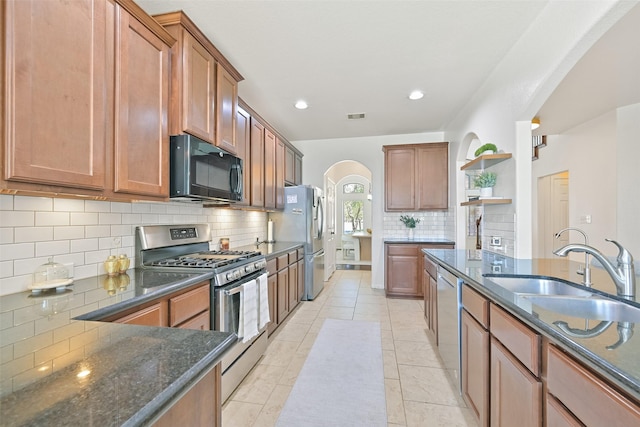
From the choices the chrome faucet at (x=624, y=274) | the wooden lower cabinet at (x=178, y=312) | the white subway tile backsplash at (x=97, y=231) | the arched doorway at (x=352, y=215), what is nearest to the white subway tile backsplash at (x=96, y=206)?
the white subway tile backsplash at (x=97, y=231)

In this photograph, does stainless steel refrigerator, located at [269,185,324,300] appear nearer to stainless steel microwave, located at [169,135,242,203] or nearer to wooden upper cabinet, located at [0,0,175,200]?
stainless steel microwave, located at [169,135,242,203]

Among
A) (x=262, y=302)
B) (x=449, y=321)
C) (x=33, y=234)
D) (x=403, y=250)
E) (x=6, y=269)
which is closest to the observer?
(x=6, y=269)

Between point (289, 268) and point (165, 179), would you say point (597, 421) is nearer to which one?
point (165, 179)

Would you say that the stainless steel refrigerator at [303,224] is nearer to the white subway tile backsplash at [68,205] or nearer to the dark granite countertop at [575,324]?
the dark granite countertop at [575,324]

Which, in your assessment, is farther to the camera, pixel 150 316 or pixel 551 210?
pixel 551 210

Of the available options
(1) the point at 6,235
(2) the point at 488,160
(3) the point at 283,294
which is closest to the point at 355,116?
(2) the point at 488,160

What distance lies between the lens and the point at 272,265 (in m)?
2.93

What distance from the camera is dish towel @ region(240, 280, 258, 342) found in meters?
2.08

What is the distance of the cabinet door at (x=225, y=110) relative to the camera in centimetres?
222

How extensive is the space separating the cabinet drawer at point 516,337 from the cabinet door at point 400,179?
10.7 feet

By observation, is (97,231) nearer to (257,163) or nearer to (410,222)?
(257,163)

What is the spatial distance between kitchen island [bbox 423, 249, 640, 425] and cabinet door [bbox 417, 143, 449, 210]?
105 inches

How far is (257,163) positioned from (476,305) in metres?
2.58

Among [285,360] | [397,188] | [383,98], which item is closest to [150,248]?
[285,360]
